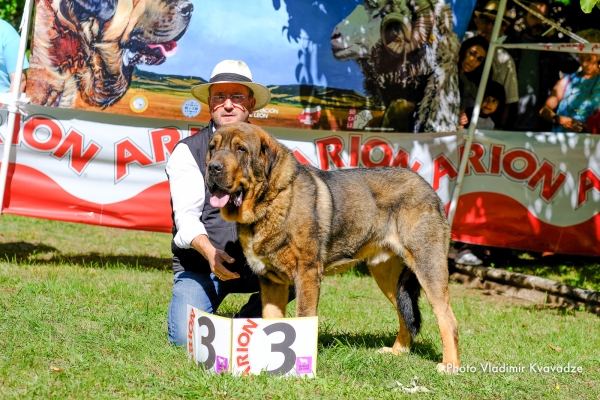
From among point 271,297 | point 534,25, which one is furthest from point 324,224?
point 534,25

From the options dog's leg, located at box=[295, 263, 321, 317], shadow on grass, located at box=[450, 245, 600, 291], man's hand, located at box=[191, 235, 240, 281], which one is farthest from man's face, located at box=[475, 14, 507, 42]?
man's hand, located at box=[191, 235, 240, 281]

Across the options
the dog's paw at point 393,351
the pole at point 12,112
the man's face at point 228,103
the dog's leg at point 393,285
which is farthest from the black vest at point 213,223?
the pole at point 12,112

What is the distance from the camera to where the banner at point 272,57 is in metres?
7.20

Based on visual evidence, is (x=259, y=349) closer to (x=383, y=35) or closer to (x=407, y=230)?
(x=407, y=230)

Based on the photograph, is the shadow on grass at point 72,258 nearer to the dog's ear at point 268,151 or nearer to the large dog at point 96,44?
the large dog at point 96,44

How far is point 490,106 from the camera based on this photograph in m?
8.69

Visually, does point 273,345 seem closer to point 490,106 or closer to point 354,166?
point 354,166

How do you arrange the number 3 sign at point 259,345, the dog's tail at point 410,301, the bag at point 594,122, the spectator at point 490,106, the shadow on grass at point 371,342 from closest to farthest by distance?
1. the number 3 sign at point 259,345
2. the dog's tail at point 410,301
3. the shadow on grass at point 371,342
4. the bag at point 594,122
5. the spectator at point 490,106

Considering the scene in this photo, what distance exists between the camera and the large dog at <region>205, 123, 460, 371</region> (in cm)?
429

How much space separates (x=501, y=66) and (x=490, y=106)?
0.57 meters

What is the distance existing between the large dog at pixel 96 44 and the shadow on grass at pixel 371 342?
350cm

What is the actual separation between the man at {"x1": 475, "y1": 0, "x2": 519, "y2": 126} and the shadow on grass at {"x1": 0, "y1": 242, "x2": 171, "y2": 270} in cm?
457

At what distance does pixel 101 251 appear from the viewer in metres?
8.89

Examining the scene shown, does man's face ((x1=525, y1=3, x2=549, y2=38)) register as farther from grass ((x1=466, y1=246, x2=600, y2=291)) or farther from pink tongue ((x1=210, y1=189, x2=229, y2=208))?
pink tongue ((x1=210, y1=189, x2=229, y2=208))
